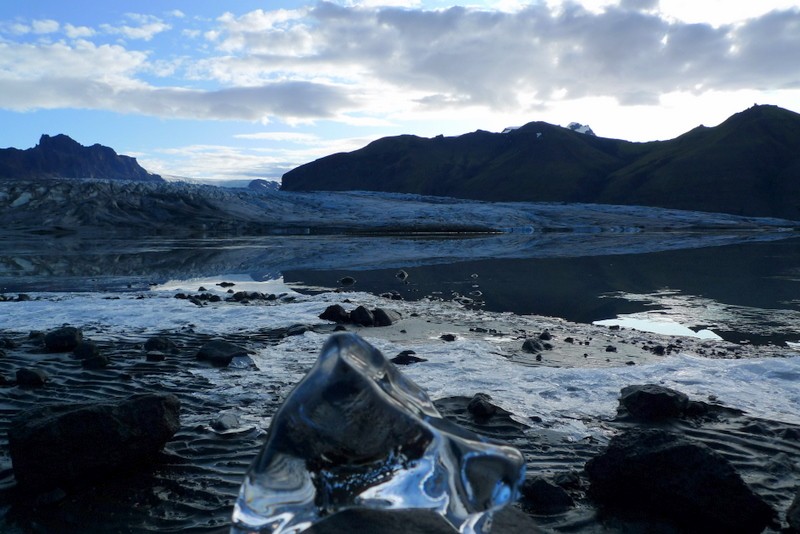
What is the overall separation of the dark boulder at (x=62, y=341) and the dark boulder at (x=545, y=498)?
712cm

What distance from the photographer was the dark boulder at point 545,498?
442 cm

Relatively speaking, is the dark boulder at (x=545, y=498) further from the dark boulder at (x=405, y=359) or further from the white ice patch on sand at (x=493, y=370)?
the dark boulder at (x=405, y=359)

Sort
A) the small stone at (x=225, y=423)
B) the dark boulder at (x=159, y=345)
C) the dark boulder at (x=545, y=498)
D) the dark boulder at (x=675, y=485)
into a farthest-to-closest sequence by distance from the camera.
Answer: the dark boulder at (x=159, y=345) < the small stone at (x=225, y=423) < the dark boulder at (x=545, y=498) < the dark boulder at (x=675, y=485)

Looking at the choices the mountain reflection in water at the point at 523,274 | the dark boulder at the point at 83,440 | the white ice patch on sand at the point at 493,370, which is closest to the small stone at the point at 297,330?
the white ice patch on sand at the point at 493,370

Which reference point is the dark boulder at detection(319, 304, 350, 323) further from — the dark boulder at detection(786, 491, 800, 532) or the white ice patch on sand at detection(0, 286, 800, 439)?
the dark boulder at detection(786, 491, 800, 532)

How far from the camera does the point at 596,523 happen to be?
4.27 m

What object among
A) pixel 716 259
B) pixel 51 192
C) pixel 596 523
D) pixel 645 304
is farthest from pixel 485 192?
pixel 596 523

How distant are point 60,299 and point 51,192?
177 feet

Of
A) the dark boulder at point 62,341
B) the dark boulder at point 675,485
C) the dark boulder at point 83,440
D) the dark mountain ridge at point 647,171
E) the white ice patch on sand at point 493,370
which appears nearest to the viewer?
the dark boulder at point 675,485

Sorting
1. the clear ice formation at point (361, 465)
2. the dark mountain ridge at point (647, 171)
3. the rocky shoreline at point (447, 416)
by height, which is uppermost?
the dark mountain ridge at point (647, 171)

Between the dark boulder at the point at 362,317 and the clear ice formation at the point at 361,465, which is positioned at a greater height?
the clear ice formation at the point at 361,465

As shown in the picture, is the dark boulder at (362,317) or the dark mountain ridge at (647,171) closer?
the dark boulder at (362,317)

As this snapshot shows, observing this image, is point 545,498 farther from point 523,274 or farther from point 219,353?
point 523,274

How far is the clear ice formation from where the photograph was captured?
114 inches
